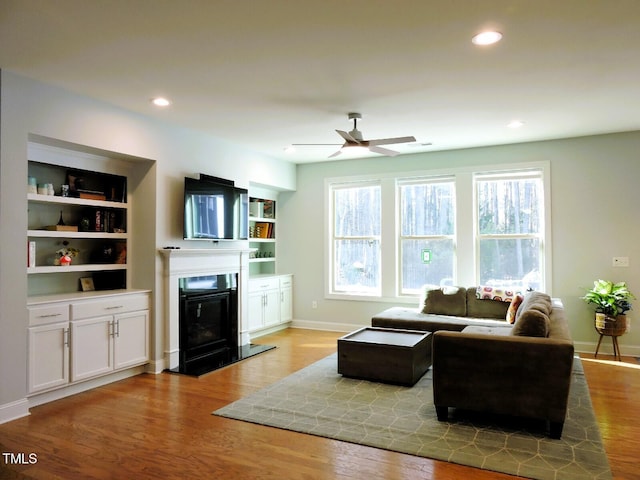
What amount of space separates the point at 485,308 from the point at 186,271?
3.64 m

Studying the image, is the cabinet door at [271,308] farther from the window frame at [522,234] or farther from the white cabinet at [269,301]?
the window frame at [522,234]

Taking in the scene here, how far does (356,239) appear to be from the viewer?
7.03 meters

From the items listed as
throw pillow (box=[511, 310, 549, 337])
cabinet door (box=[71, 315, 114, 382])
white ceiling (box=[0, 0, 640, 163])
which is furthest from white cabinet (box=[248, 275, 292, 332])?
throw pillow (box=[511, 310, 549, 337])

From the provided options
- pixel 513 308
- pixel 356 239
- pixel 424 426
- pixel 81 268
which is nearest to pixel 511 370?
pixel 424 426

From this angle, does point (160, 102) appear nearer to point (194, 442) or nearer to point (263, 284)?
point (194, 442)

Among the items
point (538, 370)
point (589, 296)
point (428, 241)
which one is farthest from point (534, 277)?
point (538, 370)

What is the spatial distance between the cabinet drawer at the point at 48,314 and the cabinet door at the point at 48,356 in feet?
0.13

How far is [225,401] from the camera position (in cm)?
380

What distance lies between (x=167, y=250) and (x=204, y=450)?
2.40 m

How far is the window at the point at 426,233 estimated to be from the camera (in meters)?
6.35

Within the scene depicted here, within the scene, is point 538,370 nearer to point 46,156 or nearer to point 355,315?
point 355,315

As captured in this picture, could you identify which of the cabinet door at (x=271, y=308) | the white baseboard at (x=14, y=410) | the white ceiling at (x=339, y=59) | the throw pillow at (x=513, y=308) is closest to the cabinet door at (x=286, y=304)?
the cabinet door at (x=271, y=308)

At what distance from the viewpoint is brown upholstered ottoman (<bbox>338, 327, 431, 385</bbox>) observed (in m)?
4.16

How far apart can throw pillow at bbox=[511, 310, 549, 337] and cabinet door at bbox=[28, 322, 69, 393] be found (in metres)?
3.73
